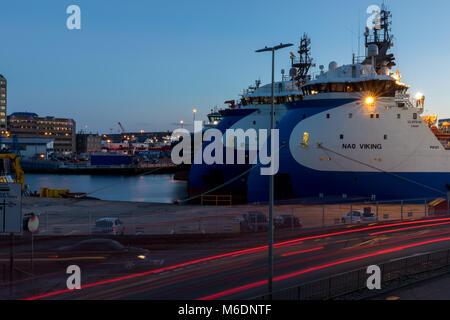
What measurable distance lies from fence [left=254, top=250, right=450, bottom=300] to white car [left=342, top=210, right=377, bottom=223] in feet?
33.3

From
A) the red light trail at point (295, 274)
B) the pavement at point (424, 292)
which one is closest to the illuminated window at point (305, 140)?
the red light trail at point (295, 274)

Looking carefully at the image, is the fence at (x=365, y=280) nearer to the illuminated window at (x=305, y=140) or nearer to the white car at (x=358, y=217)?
the white car at (x=358, y=217)

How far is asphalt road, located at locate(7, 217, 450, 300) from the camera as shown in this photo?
12.2m

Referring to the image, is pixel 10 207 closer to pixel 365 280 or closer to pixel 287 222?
pixel 365 280

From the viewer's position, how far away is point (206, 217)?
2675cm

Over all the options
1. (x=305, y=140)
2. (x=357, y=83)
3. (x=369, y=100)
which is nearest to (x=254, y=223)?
(x=305, y=140)

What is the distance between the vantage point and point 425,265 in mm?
14266

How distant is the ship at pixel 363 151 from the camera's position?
96.4 ft

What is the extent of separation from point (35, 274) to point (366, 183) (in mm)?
22490

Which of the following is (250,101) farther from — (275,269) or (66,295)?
(66,295)

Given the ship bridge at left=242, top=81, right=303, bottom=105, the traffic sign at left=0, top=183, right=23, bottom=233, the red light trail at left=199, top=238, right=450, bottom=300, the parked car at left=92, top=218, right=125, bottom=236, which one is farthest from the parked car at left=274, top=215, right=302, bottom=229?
the ship bridge at left=242, top=81, right=303, bottom=105

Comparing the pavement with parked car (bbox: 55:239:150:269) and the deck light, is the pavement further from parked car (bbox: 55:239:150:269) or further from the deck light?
the deck light

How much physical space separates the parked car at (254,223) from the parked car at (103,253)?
22.2 ft
